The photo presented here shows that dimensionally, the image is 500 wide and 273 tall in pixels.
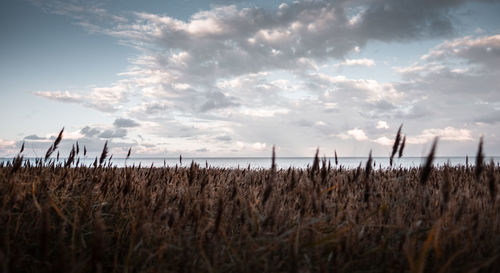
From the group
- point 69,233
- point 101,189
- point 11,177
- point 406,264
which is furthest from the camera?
point 101,189

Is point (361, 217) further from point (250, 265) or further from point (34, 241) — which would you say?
point (34, 241)

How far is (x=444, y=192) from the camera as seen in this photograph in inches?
84.0

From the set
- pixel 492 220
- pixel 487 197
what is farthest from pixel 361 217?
pixel 487 197

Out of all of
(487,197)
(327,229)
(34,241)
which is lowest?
(34,241)

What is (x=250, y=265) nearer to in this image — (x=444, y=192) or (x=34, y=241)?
(x=444, y=192)

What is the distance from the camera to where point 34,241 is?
2654mm

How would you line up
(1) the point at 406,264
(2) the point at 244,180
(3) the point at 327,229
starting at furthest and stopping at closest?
1. (2) the point at 244,180
2. (3) the point at 327,229
3. (1) the point at 406,264

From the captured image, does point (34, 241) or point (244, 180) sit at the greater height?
point (244, 180)

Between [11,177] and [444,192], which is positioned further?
[11,177]

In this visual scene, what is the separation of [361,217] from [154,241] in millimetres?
1897

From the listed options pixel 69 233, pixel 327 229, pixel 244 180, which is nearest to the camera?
pixel 327 229

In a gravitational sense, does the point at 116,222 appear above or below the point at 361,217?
below

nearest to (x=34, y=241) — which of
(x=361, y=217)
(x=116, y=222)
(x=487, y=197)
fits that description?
(x=116, y=222)

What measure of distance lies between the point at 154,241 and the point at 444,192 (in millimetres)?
2281
